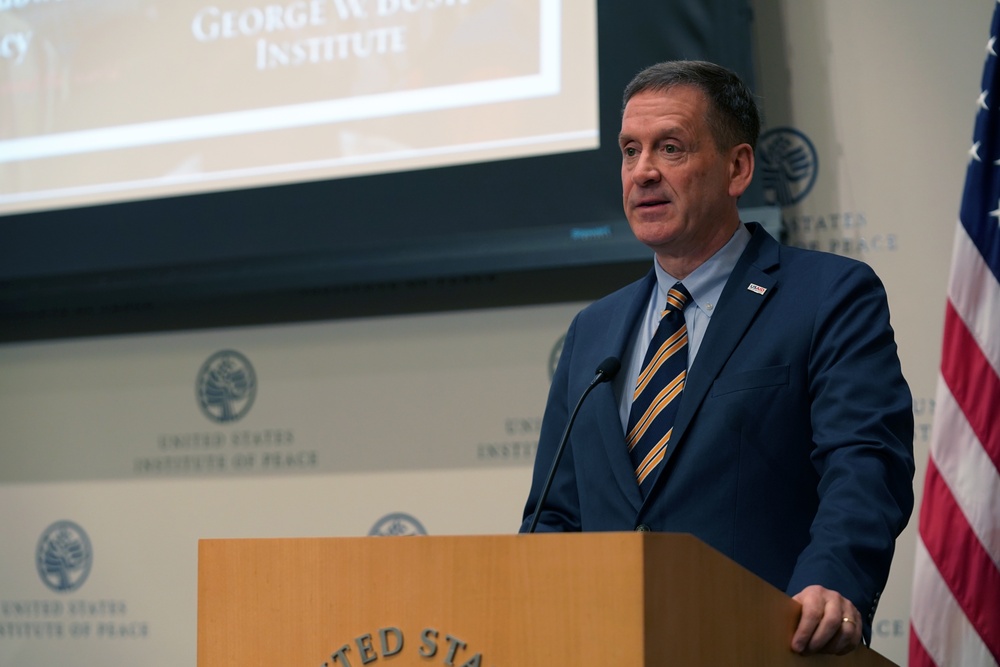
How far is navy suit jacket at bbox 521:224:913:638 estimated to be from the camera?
1542 millimetres

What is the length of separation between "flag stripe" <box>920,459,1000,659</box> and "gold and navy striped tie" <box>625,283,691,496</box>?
38.3 inches

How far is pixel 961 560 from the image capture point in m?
2.42

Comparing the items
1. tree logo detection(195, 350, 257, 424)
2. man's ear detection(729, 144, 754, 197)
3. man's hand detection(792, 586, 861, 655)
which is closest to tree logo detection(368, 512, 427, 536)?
tree logo detection(195, 350, 257, 424)

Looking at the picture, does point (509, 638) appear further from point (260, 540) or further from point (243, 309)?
point (243, 309)

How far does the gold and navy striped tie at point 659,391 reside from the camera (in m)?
1.75

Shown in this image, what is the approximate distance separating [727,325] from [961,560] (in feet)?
3.47

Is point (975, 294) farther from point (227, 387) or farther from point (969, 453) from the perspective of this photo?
point (227, 387)

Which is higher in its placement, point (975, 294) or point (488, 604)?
point (975, 294)

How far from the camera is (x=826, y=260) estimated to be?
1778mm

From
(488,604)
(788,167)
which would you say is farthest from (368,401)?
(488,604)

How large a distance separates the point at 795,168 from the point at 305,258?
142cm

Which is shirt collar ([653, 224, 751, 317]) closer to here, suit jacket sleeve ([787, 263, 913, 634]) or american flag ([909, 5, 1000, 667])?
suit jacket sleeve ([787, 263, 913, 634])

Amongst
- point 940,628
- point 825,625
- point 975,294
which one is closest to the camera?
point 825,625

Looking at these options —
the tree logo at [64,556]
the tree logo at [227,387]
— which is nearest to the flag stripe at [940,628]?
the tree logo at [227,387]
